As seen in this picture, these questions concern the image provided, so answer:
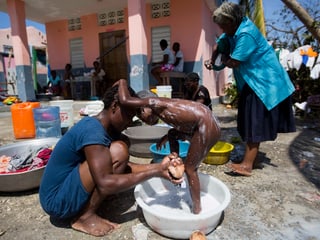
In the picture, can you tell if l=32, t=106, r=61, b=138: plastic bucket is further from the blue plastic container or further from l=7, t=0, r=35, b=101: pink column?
l=7, t=0, r=35, b=101: pink column

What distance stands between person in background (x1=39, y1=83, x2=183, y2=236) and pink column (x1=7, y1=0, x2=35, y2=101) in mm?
6666

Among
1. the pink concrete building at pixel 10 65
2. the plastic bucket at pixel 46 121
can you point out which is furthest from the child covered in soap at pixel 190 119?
the pink concrete building at pixel 10 65

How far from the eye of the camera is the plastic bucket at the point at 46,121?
3.71m

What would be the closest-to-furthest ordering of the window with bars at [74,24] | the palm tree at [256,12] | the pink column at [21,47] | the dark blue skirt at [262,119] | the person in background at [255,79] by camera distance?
the person in background at [255,79] < the dark blue skirt at [262,119] < the palm tree at [256,12] < the pink column at [21,47] < the window with bars at [74,24]

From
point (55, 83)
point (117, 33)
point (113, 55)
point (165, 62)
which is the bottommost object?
point (55, 83)

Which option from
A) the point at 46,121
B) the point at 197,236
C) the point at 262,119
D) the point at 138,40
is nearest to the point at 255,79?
the point at 262,119

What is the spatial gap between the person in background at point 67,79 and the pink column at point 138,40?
3.88m

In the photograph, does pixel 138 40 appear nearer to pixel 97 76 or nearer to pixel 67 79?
pixel 97 76

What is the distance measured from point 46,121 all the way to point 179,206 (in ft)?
8.79

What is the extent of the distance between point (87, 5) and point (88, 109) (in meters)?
4.76

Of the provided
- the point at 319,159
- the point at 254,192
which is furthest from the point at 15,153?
the point at 319,159

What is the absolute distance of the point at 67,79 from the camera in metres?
8.84

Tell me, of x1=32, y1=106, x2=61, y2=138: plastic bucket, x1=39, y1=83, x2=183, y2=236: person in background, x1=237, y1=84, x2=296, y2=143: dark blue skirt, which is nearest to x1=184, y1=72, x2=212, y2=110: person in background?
x1=237, y1=84, x2=296, y2=143: dark blue skirt

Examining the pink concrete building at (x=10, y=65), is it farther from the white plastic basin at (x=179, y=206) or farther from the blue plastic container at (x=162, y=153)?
the white plastic basin at (x=179, y=206)
